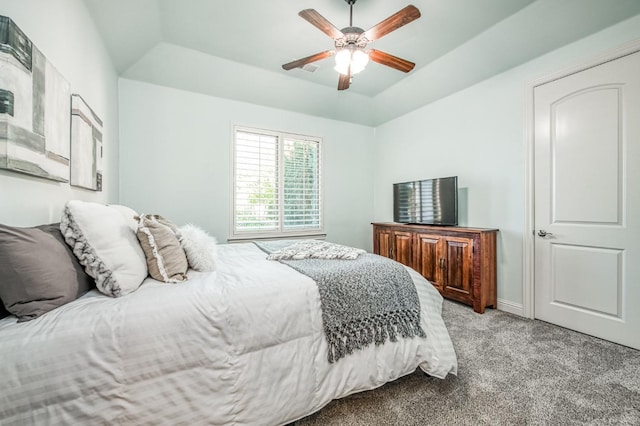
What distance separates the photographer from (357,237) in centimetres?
469

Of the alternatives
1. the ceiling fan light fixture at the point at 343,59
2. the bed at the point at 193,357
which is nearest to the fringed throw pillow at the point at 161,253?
the bed at the point at 193,357

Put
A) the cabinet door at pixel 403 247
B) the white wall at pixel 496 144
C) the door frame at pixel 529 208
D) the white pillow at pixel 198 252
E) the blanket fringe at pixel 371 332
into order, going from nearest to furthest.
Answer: the blanket fringe at pixel 371 332
the white pillow at pixel 198 252
the white wall at pixel 496 144
the door frame at pixel 529 208
the cabinet door at pixel 403 247

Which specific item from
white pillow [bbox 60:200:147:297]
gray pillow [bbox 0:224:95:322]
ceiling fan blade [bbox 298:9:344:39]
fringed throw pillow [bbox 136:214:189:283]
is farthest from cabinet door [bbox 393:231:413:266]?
gray pillow [bbox 0:224:95:322]

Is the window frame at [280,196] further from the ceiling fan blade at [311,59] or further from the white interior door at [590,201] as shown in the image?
the white interior door at [590,201]

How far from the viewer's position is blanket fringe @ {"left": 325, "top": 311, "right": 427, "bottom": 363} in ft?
4.54

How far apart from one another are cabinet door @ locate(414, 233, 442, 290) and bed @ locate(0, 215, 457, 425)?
1707mm

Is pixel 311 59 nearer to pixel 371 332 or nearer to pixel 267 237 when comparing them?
pixel 371 332

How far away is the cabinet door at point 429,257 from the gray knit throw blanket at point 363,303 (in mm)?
1689

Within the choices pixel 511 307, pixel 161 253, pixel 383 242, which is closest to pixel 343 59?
pixel 161 253

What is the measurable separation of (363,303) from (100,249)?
1320 mm

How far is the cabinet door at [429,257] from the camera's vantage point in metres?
3.16

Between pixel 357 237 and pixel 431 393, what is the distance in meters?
3.20

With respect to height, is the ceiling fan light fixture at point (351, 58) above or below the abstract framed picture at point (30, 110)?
above

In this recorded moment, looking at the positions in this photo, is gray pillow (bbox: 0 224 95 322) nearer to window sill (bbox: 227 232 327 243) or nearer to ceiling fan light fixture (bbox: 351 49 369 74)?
ceiling fan light fixture (bbox: 351 49 369 74)
